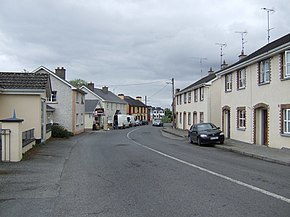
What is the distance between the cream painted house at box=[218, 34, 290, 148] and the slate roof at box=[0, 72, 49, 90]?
1323cm

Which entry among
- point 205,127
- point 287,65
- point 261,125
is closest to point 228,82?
point 205,127

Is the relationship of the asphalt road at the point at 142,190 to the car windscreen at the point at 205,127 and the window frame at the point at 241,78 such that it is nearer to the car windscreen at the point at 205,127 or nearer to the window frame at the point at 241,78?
the car windscreen at the point at 205,127

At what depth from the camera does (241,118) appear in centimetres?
2678

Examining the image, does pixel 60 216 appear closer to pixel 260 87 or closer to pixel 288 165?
pixel 288 165

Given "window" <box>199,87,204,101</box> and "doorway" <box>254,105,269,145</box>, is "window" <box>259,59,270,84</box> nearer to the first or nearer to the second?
"doorway" <box>254,105,269,145</box>

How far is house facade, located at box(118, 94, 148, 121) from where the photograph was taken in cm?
10401

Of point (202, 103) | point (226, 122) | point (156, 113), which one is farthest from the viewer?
point (156, 113)

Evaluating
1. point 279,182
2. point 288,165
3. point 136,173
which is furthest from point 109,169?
point 288,165

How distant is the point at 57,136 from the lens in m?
32.3

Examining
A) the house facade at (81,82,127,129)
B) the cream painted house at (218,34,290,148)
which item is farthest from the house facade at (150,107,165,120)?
the cream painted house at (218,34,290,148)

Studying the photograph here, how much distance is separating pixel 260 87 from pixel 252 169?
11.5 meters

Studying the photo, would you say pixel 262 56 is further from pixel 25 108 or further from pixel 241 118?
pixel 25 108

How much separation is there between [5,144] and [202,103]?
2992 centimetres

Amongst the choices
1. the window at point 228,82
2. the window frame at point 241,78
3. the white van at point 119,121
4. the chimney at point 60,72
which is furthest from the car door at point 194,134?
the white van at point 119,121
